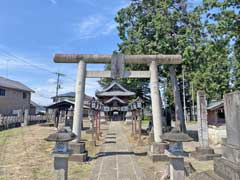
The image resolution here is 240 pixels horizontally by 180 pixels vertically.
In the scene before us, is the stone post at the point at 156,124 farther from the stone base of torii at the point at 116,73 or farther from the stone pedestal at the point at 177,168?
the stone pedestal at the point at 177,168

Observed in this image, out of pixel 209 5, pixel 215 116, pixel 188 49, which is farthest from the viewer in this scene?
pixel 215 116

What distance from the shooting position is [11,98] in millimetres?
32250

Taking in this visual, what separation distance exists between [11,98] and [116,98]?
1467 cm

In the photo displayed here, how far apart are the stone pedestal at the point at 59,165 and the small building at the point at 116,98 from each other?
95.2 ft

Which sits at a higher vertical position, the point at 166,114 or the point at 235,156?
the point at 166,114

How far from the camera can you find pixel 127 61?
10.5 meters

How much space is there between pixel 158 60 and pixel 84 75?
10.7 feet

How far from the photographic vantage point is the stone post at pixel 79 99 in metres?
Answer: 9.55

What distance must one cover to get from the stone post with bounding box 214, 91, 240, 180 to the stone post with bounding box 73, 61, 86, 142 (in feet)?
18.9

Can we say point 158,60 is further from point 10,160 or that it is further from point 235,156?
point 10,160

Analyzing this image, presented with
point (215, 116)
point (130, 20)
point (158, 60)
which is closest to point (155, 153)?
point (158, 60)

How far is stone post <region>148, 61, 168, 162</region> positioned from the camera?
29.4 ft

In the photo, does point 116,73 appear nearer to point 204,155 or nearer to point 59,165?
point 204,155

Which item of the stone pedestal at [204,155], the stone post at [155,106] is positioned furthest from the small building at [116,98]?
the stone pedestal at [204,155]
